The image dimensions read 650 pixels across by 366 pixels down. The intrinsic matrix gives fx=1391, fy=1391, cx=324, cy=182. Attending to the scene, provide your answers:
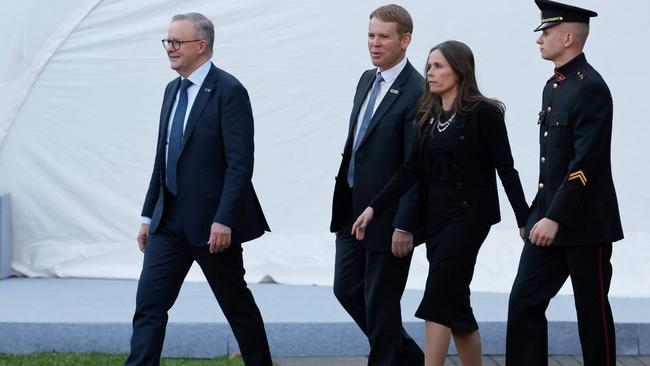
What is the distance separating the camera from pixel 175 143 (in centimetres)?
557

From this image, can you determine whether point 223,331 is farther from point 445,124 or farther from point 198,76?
point 445,124

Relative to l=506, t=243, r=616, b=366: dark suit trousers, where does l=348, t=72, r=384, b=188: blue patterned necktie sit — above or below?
above

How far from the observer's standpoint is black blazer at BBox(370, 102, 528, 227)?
5371 mm

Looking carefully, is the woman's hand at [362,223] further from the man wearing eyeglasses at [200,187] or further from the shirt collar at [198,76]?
the shirt collar at [198,76]

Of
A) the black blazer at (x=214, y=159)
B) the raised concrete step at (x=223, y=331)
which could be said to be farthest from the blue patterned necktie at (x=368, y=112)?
the raised concrete step at (x=223, y=331)

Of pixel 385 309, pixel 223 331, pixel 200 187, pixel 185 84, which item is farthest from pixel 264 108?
pixel 385 309

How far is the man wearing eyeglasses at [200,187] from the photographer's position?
5.50 metres

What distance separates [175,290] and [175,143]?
59cm

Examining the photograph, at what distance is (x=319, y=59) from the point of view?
27.2ft

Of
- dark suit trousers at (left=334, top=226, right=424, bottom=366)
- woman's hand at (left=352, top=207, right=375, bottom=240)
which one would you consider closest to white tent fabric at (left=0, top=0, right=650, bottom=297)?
dark suit trousers at (left=334, top=226, right=424, bottom=366)

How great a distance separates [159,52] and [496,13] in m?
2.02

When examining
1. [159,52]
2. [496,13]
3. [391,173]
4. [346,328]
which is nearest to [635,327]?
[346,328]

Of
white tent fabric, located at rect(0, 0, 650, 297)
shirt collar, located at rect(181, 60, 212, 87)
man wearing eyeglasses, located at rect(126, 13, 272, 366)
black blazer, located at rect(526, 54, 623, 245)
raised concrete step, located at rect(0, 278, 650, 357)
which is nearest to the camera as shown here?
black blazer, located at rect(526, 54, 623, 245)

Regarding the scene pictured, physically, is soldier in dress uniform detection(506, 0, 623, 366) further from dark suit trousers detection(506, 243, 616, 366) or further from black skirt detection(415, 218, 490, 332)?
black skirt detection(415, 218, 490, 332)
